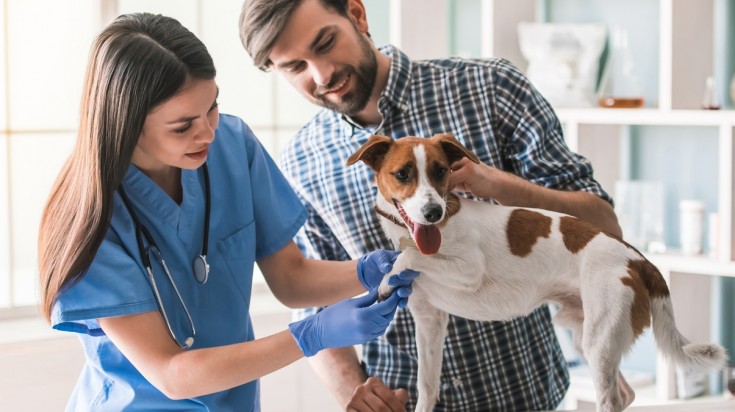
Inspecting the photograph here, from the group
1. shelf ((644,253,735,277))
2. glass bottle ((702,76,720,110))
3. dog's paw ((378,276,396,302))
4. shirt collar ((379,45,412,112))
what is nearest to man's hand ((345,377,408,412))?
dog's paw ((378,276,396,302))

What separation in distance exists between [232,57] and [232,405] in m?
2.05

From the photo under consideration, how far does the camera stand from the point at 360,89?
1.81m

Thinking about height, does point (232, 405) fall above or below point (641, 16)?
below

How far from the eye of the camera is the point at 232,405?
1715 mm

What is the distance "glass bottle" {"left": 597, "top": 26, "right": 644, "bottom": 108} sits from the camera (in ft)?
9.96

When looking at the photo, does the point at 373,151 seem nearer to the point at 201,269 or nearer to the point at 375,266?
the point at 375,266

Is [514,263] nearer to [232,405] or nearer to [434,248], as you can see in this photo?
[434,248]

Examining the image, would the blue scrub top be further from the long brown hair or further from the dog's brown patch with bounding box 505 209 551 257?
the dog's brown patch with bounding box 505 209 551 257

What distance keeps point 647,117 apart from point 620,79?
11.9 inches

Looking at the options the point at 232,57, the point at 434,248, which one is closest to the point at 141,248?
the point at 434,248

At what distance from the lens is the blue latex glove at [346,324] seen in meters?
1.47

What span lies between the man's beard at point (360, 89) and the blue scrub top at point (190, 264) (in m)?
0.17

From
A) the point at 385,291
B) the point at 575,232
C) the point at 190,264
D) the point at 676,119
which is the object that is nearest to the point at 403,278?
the point at 385,291

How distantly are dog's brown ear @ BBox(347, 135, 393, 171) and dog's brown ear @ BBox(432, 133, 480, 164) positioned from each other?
0.09 metres
